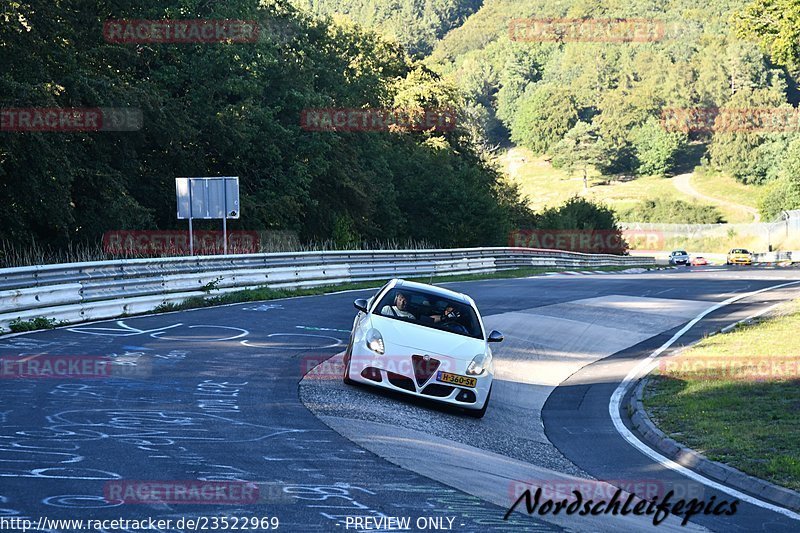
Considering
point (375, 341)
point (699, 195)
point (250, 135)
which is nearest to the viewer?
point (375, 341)

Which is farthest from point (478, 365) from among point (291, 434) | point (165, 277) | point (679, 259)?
point (679, 259)

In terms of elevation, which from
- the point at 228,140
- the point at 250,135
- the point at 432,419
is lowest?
the point at 432,419

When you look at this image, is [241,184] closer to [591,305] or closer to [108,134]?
[108,134]

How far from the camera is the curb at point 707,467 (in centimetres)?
877

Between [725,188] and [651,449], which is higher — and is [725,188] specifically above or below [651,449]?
above

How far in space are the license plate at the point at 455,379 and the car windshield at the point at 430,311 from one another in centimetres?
90

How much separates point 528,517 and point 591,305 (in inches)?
748

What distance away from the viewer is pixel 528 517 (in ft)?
24.7

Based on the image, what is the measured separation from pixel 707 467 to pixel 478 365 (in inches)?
127

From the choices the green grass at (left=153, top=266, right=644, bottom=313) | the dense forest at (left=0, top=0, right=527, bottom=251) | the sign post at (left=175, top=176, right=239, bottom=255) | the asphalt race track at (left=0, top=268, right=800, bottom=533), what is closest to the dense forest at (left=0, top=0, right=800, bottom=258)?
the dense forest at (left=0, top=0, right=527, bottom=251)

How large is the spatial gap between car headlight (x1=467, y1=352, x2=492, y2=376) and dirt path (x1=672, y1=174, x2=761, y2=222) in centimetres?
11972

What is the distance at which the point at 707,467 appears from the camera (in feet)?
33.2

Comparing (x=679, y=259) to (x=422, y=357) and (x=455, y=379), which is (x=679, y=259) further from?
(x=422, y=357)

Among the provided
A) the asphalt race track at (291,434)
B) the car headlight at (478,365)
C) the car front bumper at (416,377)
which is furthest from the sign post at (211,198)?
the car headlight at (478,365)
